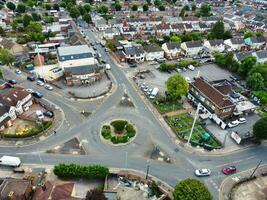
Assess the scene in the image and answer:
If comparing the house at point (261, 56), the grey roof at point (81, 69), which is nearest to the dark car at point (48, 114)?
the grey roof at point (81, 69)

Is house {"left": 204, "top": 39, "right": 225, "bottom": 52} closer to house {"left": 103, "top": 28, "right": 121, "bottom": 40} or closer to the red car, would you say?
house {"left": 103, "top": 28, "right": 121, "bottom": 40}

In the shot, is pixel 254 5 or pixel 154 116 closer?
pixel 154 116

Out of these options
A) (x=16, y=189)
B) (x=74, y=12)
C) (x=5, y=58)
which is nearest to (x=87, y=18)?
(x=74, y=12)

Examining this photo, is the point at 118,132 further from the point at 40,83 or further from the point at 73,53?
the point at 73,53

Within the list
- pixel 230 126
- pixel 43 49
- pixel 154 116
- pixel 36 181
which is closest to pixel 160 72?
pixel 154 116

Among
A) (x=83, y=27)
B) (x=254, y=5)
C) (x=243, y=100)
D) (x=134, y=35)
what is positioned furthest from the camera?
(x=254, y=5)

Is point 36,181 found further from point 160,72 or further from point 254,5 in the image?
point 254,5

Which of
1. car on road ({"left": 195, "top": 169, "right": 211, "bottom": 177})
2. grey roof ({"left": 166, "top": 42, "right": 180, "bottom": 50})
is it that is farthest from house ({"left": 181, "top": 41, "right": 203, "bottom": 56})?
car on road ({"left": 195, "top": 169, "right": 211, "bottom": 177})
